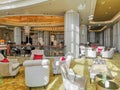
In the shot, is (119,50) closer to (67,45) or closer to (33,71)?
(67,45)

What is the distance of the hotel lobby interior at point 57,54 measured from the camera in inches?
158

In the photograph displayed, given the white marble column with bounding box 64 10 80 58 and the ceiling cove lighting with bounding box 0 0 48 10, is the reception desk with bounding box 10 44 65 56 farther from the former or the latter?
the ceiling cove lighting with bounding box 0 0 48 10

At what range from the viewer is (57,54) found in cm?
1051

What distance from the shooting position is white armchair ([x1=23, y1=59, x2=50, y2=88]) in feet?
13.1

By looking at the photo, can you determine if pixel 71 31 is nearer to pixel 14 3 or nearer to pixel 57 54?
pixel 57 54

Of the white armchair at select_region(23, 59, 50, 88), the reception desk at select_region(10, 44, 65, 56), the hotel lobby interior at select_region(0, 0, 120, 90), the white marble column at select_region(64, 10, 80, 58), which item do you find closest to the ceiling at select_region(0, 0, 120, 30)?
the hotel lobby interior at select_region(0, 0, 120, 90)

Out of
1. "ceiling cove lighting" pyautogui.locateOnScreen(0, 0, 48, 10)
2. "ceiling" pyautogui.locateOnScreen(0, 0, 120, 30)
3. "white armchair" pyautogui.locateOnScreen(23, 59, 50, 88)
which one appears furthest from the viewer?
"ceiling" pyautogui.locateOnScreen(0, 0, 120, 30)

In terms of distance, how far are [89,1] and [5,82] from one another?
5.82m

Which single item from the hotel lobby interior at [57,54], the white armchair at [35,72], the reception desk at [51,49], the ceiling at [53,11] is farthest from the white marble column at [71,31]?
Result: the white armchair at [35,72]

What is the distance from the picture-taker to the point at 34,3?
7.58 metres

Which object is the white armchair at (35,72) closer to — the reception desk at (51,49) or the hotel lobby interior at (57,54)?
the hotel lobby interior at (57,54)

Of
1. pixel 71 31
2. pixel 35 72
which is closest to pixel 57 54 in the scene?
pixel 71 31

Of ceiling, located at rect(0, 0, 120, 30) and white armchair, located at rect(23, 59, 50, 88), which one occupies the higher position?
ceiling, located at rect(0, 0, 120, 30)

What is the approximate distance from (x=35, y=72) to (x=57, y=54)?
650 cm
